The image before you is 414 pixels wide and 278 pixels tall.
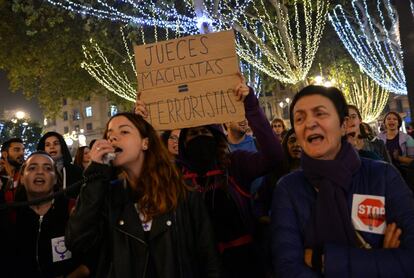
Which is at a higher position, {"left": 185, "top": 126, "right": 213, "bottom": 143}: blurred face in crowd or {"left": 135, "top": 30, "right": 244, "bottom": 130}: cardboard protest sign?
{"left": 135, "top": 30, "right": 244, "bottom": 130}: cardboard protest sign

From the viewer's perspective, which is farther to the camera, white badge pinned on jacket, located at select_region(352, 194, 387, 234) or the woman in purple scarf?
white badge pinned on jacket, located at select_region(352, 194, 387, 234)

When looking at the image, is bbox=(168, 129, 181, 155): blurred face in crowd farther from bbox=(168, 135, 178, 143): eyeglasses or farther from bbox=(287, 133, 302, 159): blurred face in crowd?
bbox=(287, 133, 302, 159): blurred face in crowd

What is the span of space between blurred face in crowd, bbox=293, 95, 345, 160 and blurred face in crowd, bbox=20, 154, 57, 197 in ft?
7.54

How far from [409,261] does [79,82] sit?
911 inches

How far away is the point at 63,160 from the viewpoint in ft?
19.2

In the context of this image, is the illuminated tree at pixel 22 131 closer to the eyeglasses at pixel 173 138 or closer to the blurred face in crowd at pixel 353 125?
the eyeglasses at pixel 173 138

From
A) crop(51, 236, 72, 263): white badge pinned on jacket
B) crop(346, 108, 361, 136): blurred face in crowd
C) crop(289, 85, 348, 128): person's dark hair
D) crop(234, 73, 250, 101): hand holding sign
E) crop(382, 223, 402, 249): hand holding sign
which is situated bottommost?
crop(51, 236, 72, 263): white badge pinned on jacket

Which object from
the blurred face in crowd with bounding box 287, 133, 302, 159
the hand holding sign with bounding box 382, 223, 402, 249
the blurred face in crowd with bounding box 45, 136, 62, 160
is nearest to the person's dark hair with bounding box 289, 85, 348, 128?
the hand holding sign with bounding box 382, 223, 402, 249

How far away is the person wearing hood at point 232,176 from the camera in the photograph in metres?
3.01

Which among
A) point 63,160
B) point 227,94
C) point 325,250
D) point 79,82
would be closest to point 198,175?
point 227,94

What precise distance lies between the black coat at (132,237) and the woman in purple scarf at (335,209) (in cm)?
53

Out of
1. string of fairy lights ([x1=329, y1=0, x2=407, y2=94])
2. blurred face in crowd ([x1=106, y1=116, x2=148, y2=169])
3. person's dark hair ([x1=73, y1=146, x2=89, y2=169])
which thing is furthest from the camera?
string of fairy lights ([x1=329, y1=0, x2=407, y2=94])

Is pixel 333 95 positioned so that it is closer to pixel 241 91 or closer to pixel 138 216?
pixel 241 91

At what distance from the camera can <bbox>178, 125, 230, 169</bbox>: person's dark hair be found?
10.6ft
